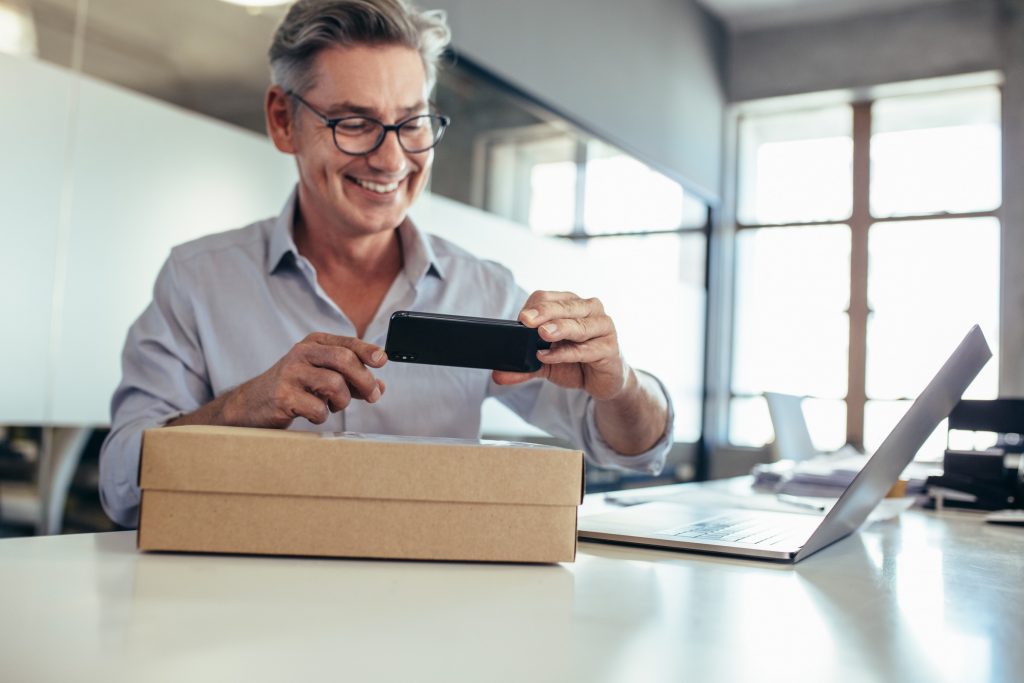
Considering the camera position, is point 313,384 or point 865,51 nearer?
point 313,384

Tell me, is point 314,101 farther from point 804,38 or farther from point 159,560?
point 804,38

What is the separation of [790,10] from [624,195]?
190cm

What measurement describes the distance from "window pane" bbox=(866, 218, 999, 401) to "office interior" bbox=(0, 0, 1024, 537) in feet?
0.05

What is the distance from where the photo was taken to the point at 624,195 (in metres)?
5.02

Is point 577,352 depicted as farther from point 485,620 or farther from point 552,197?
point 552,197

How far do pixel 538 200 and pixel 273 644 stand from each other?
12.7ft

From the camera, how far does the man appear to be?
4.52 ft

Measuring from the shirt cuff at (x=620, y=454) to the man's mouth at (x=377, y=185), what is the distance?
49cm

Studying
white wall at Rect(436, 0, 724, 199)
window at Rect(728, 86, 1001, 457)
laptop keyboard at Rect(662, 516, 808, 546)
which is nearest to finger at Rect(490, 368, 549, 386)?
laptop keyboard at Rect(662, 516, 808, 546)

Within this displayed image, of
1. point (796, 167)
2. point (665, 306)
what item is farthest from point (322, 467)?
point (796, 167)

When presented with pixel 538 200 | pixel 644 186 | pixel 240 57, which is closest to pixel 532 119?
pixel 538 200

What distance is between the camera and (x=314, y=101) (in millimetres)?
1480

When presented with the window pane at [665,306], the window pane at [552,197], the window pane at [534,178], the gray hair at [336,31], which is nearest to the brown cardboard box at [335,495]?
the gray hair at [336,31]

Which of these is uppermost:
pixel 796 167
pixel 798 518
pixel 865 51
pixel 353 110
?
pixel 865 51
